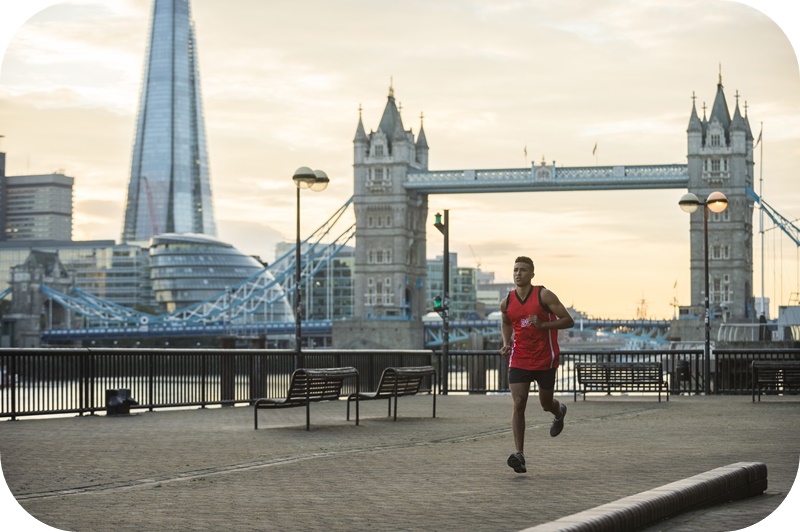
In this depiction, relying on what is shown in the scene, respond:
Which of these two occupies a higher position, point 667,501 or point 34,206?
point 34,206

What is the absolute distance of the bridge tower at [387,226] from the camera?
116562 mm

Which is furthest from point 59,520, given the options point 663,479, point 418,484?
point 663,479

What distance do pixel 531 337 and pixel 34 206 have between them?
171m

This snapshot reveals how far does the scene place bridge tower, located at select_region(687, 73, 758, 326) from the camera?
109 m

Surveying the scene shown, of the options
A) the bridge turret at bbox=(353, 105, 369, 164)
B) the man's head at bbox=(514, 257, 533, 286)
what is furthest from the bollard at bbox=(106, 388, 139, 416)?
the bridge turret at bbox=(353, 105, 369, 164)

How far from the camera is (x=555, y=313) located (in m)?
10.0

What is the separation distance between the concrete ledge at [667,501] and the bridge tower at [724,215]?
100m

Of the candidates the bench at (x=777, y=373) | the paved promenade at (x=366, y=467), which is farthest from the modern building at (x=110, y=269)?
the paved promenade at (x=366, y=467)

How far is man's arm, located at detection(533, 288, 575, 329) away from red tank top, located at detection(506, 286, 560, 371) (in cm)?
4

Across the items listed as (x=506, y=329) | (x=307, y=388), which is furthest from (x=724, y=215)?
(x=506, y=329)

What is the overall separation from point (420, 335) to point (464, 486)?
10134cm

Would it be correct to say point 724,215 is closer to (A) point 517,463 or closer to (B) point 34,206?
(B) point 34,206

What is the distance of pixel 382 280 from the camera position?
4631 inches

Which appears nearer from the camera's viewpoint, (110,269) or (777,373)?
(777,373)
